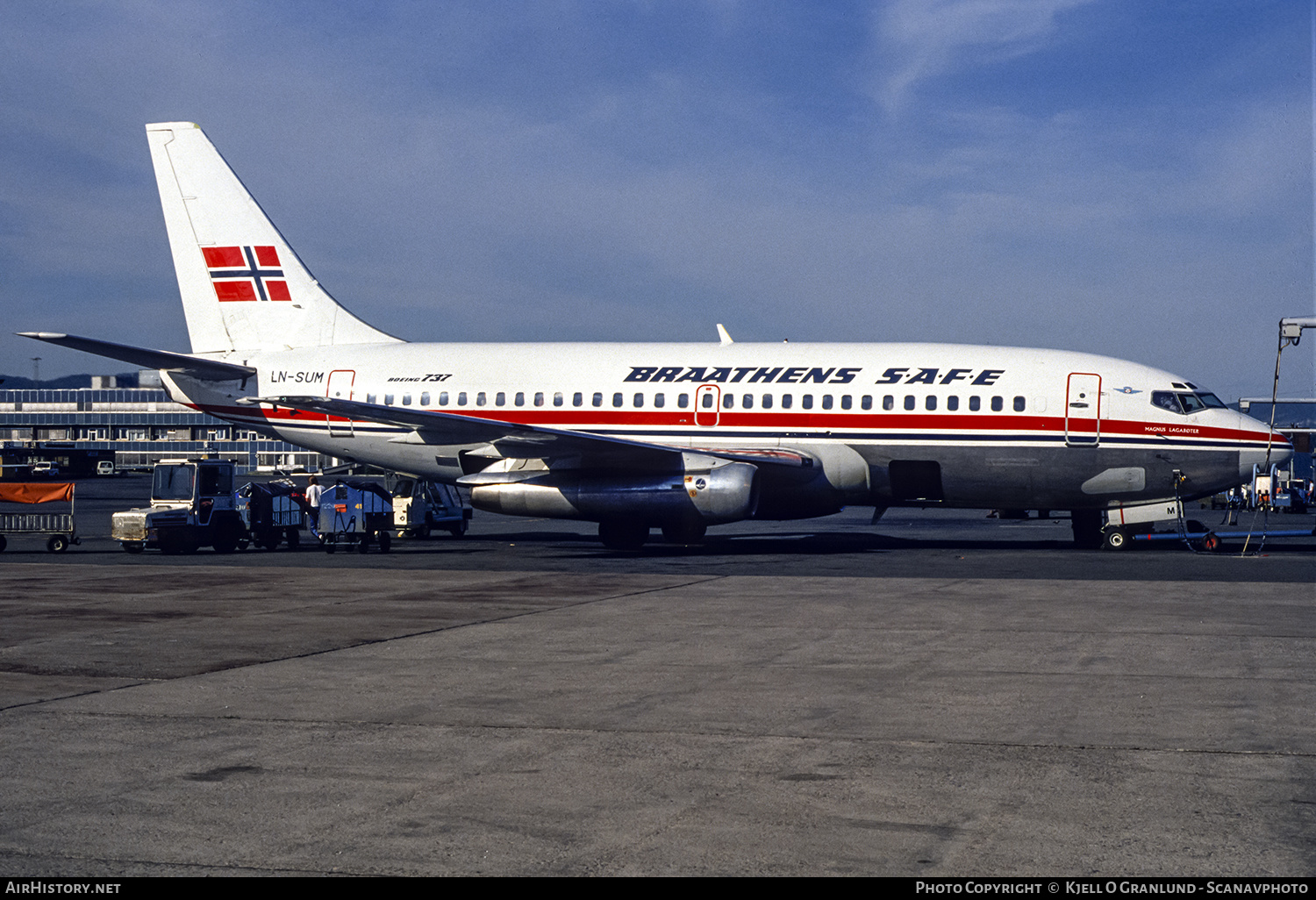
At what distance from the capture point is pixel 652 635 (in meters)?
13.7

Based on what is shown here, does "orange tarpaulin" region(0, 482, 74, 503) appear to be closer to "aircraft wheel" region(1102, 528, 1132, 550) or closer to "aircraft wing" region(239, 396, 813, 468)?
"aircraft wing" region(239, 396, 813, 468)

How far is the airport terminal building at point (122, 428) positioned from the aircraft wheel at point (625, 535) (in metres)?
99.2

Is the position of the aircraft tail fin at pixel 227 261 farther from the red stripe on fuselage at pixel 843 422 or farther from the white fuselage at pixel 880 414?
Result: the red stripe on fuselage at pixel 843 422

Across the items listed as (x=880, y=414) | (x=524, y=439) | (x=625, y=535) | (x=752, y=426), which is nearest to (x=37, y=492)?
(x=524, y=439)

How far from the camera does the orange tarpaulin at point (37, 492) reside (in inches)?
1089

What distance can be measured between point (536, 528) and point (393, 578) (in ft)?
61.2

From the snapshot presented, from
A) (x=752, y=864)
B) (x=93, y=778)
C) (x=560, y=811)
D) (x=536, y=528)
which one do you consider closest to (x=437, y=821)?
(x=560, y=811)

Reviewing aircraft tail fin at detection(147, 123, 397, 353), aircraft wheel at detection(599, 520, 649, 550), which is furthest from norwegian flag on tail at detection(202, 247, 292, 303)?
aircraft wheel at detection(599, 520, 649, 550)

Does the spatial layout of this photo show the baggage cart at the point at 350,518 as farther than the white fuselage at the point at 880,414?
Yes

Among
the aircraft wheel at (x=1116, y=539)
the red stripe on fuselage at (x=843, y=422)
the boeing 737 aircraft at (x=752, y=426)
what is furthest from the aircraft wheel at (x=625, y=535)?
the aircraft wheel at (x=1116, y=539)

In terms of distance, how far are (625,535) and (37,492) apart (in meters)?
13.9

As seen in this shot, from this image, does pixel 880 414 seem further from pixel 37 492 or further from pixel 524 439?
pixel 37 492
